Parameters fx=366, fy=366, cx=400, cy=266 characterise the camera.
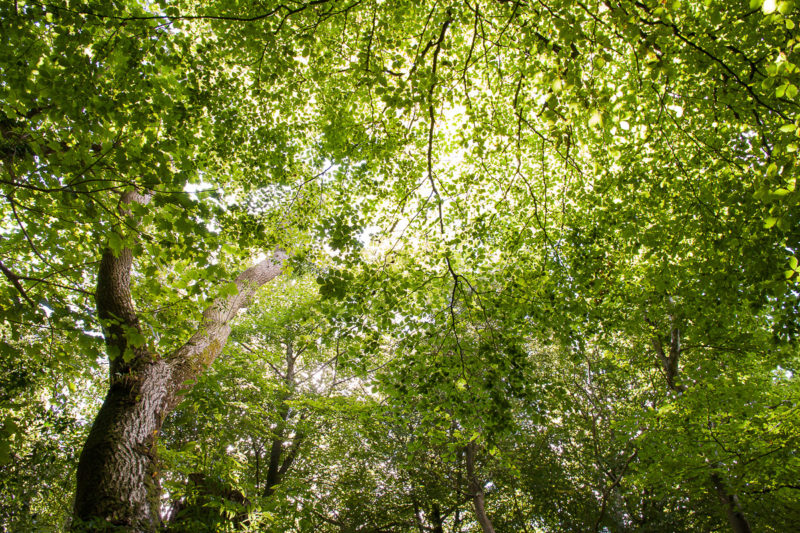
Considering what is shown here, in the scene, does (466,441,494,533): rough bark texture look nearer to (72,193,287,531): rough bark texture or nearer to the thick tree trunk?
(72,193,287,531): rough bark texture

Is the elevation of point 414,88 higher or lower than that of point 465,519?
higher

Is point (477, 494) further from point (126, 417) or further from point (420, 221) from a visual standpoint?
point (126, 417)

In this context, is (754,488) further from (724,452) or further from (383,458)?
(383,458)

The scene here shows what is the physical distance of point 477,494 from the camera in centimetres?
989

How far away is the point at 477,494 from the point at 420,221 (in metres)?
8.10

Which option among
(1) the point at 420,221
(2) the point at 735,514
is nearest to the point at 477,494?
(2) the point at 735,514

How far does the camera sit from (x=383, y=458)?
1058 cm

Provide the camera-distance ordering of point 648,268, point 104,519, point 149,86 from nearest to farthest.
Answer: point 104,519, point 149,86, point 648,268

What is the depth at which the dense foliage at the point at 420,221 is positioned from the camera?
9.51 feet

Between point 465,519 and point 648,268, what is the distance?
10516 mm

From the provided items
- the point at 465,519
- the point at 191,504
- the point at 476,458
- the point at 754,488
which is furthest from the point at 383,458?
the point at 754,488

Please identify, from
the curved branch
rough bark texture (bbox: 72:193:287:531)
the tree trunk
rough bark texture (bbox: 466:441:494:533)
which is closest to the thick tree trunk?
rough bark texture (bbox: 72:193:287:531)

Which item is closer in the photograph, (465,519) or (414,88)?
(414,88)

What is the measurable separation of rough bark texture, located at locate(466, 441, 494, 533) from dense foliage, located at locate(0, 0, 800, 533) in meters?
0.06
